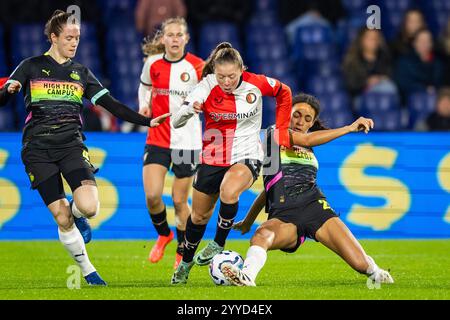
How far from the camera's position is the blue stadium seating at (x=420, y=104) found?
14922 millimetres

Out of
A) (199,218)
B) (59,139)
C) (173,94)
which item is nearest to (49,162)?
(59,139)

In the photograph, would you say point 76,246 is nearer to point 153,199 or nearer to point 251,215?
point 251,215

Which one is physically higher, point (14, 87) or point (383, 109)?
point (14, 87)

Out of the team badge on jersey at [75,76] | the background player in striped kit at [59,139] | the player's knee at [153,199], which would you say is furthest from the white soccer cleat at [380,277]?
the player's knee at [153,199]

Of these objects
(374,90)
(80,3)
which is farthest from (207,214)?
(80,3)

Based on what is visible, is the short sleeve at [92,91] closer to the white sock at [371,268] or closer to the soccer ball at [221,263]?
the soccer ball at [221,263]

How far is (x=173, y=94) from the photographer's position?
34.3ft

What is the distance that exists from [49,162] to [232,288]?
1.72m

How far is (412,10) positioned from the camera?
51.1ft

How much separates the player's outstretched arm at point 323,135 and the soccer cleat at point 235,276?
112 centimetres

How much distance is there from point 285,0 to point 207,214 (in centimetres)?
796

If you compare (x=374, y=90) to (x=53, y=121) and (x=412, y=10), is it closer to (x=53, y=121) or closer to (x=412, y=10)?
(x=412, y=10)

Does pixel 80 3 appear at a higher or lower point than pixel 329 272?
higher
